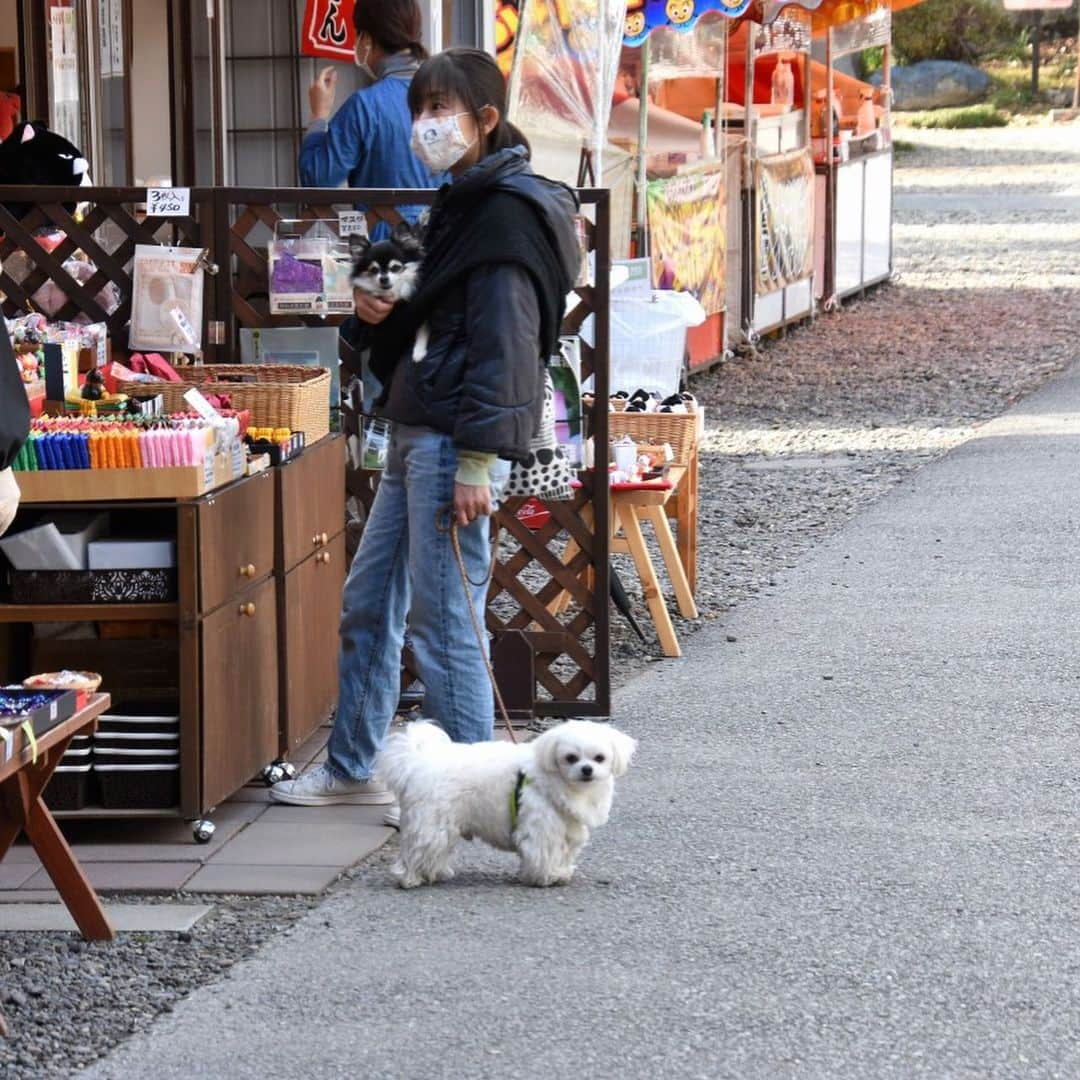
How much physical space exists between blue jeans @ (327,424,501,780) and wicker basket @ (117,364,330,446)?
1.86 ft

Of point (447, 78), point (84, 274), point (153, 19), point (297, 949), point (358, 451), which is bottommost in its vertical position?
point (297, 949)

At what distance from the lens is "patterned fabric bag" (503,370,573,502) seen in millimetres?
5242

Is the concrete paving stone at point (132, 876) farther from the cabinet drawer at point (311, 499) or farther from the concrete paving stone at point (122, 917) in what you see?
the cabinet drawer at point (311, 499)

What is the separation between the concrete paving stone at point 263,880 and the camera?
4.89 meters

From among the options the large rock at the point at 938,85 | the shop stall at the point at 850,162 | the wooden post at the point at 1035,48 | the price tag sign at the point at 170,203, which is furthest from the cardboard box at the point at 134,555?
the wooden post at the point at 1035,48

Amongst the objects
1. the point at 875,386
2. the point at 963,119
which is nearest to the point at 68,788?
the point at 875,386

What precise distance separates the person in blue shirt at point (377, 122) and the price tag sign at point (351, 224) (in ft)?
2.72

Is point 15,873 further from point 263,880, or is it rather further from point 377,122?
point 377,122

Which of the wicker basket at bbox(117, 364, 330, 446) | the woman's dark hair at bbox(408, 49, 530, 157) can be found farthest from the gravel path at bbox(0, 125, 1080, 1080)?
the woman's dark hair at bbox(408, 49, 530, 157)

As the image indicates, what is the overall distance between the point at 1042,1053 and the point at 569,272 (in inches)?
85.8

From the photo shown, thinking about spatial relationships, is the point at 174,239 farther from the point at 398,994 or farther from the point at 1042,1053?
the point at 1042,1053

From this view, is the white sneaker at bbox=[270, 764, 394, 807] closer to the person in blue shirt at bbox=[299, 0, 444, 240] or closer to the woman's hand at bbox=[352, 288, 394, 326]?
the woman's hand at bbox=[352, 288, 394, 326]

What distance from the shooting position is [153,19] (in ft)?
32.0

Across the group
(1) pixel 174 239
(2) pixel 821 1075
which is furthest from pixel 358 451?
(2) pixel 821 1075
